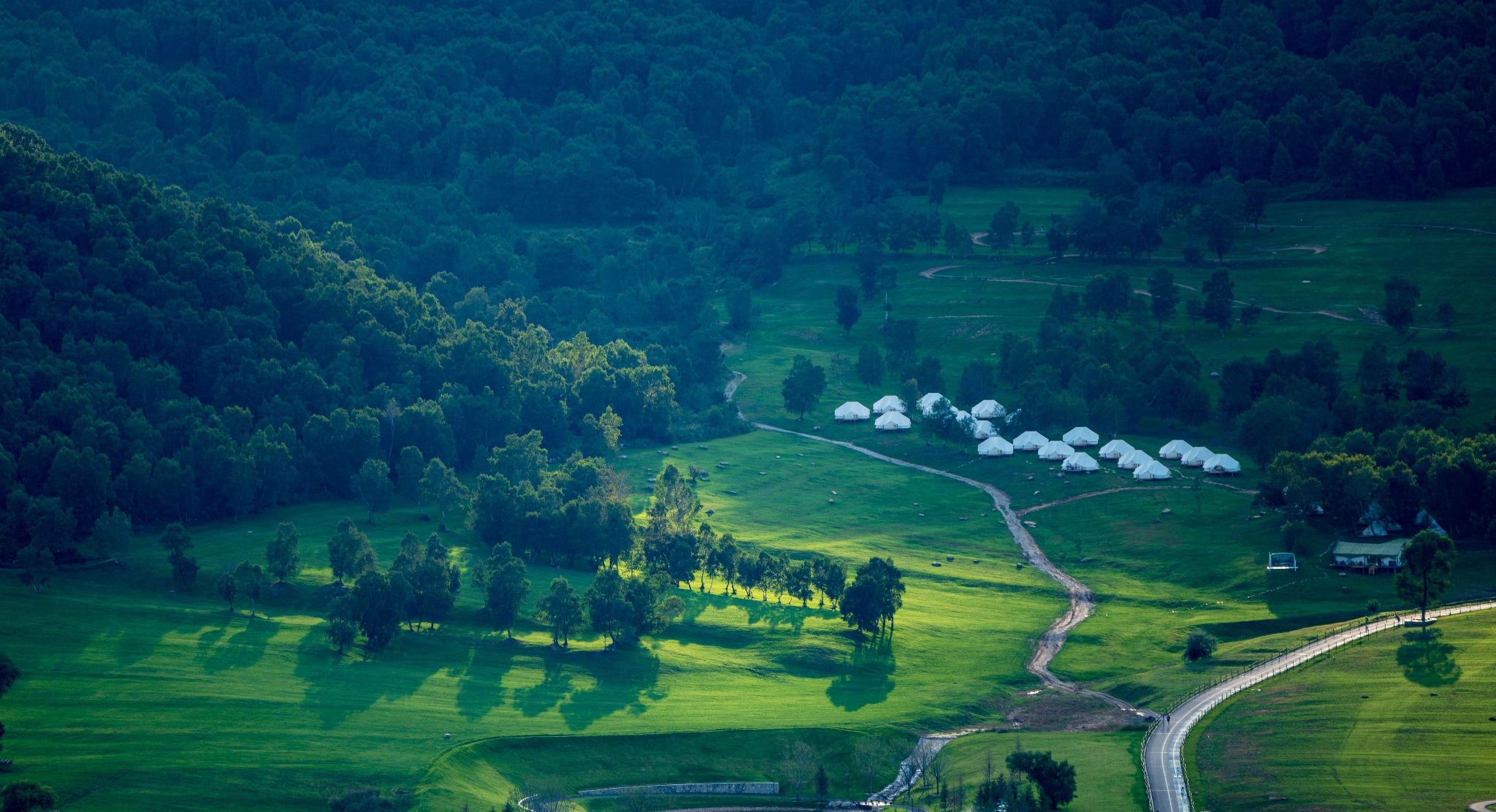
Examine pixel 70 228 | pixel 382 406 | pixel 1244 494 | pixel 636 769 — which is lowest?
pixel 636 769

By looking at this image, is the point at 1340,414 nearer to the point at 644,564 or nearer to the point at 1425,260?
the point at 1425,260

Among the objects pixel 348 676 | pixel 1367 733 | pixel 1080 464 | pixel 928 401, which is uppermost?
pixel 928 401

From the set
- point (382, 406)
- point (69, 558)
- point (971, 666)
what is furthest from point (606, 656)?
point (382, 406)

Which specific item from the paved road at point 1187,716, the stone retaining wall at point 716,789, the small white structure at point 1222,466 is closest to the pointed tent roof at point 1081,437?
the small white structure at point 1222,466

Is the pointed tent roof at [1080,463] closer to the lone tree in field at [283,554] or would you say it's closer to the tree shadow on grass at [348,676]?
the tree shadow on grass at [348,676]

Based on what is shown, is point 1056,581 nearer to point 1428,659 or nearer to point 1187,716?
point 1187,716

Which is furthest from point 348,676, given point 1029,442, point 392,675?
point 1029,442
